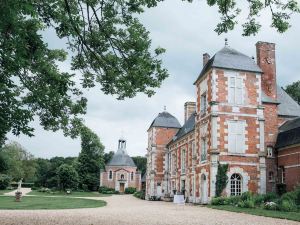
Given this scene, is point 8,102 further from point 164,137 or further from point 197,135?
point 164,137

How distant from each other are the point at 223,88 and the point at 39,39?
682 inches

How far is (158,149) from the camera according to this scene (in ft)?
131

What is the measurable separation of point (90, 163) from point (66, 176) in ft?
36.9

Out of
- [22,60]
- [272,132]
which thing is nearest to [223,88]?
[272,132]

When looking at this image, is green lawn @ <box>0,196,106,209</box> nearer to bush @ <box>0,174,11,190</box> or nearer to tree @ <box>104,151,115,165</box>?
bush @ <box>0,174,11,190</box>

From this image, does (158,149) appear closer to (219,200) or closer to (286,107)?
(286,107)

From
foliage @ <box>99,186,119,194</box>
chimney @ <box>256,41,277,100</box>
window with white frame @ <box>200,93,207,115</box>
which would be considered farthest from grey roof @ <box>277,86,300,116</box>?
foliage @ <box>99,186,119,194</box>

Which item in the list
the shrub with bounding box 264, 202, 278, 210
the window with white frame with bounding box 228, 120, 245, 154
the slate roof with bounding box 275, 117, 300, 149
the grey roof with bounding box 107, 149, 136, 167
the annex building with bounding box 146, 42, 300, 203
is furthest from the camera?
the grey roof with bounding box 107, 149, 136, 167

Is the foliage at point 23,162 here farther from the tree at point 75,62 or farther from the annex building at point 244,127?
the tree at point 75,62

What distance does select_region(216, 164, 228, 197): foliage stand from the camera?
21891 mm

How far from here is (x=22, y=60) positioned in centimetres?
702

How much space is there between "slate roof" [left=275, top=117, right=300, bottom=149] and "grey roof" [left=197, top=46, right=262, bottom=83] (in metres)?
4.02

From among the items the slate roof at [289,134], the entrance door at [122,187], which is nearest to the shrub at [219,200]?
the slate roof at [289,134]

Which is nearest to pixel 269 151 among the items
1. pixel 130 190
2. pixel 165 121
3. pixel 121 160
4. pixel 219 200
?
pixel 219 200
